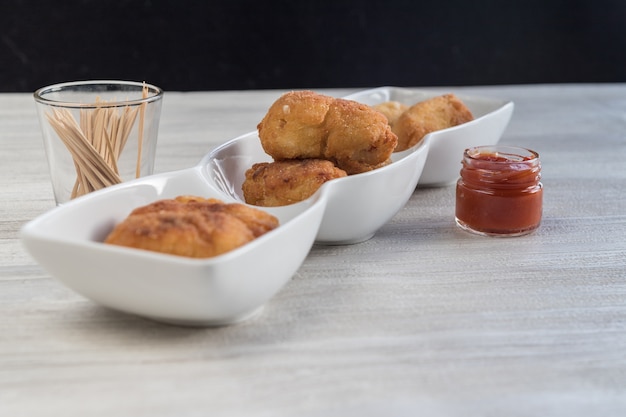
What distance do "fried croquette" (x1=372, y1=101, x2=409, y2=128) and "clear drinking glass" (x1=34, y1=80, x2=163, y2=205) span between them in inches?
16.7

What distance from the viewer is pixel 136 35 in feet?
9.08

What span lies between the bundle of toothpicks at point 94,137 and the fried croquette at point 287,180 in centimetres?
21

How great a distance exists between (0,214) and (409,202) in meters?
0.66

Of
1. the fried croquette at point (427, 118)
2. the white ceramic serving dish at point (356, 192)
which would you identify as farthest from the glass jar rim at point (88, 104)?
the fried croquette at point (427, 118)

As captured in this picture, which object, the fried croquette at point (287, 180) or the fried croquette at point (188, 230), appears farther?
the fried croquette at point (287, 180)

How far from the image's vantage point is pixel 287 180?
113 centimetres

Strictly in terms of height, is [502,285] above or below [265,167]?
below

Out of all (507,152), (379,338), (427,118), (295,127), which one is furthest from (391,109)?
(379,338)

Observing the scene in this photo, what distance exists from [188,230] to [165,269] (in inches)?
2.7

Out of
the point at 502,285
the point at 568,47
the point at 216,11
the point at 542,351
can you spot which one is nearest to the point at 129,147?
the point at 502,285

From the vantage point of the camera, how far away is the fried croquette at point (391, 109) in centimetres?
149

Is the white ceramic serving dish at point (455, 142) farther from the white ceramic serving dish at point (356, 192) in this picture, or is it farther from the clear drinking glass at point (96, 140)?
the clear drinking glass at point (96, 140)

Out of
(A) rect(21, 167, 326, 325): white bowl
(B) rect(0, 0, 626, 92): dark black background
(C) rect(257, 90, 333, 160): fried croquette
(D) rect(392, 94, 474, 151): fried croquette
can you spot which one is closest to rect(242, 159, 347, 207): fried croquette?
(C) rect(257, 90, 333, 160): fried croquette

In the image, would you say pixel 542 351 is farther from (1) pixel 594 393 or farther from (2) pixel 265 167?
(2) pixel 265 167
